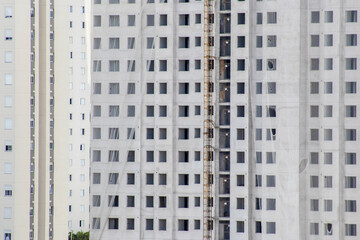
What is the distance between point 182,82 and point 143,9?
575 millimetres

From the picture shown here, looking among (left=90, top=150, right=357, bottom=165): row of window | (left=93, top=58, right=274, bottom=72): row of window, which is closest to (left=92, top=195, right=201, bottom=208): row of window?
(left=90, top=150, right=357, bottom=165): row of window

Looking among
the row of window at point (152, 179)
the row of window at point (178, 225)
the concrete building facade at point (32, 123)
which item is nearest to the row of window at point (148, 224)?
the row of window at point (178, 225)

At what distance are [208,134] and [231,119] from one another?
0.62 feet

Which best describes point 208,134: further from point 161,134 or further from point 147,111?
point 147,111

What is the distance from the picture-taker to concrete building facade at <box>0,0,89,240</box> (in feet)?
33.0

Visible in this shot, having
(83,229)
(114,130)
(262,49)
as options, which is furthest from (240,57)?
(83,229)

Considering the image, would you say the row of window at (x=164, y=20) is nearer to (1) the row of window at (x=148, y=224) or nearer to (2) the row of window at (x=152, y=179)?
(2) the row of window at (x=152, y=179)

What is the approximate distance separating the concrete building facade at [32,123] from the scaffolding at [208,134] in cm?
444

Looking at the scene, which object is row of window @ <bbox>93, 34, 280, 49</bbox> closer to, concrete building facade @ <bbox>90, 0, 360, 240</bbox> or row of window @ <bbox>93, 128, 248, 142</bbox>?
concrete building facade @ <bbox>90, 0, 360, 240</bbox>

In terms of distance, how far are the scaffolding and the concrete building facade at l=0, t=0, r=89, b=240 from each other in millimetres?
4444

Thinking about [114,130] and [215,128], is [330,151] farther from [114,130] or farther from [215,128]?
[114,130]

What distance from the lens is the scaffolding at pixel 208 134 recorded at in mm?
5996

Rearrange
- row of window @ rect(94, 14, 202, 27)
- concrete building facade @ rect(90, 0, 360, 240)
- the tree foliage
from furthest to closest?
the tree foliage, row of window @ rect(94, 14, 202, 27), concrete building facade @ rect(90, 0, 360, 240)

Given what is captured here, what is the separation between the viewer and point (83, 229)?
51.8 feet
